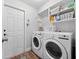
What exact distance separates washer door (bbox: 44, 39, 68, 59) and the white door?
1174 mm

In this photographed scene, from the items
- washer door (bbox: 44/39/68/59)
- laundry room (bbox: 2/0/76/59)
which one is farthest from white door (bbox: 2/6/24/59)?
washer door (bbox: 44/39/68/59)

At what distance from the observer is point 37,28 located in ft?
9.53

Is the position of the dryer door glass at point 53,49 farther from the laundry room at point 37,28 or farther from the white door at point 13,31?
the white door at point 13,31

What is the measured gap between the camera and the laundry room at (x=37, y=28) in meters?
1.21

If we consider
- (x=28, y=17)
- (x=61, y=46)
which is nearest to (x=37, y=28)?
(x=28, y=17)

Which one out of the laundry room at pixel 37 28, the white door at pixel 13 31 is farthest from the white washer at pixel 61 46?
the white door at pixel 13 31

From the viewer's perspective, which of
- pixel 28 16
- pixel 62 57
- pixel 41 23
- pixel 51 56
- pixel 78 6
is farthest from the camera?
pixel 41 23

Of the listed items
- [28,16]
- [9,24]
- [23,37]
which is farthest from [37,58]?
[28,16]

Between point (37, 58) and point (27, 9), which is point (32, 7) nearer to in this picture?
point (27, 9)

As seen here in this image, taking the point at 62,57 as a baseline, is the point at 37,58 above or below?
below

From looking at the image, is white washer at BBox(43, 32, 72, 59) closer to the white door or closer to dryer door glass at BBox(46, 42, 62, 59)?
dryer door glass at BBox(46, 42, 62, 59)

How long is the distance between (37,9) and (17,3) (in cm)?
105

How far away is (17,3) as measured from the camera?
6.93ft

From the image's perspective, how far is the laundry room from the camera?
1.21 metres
